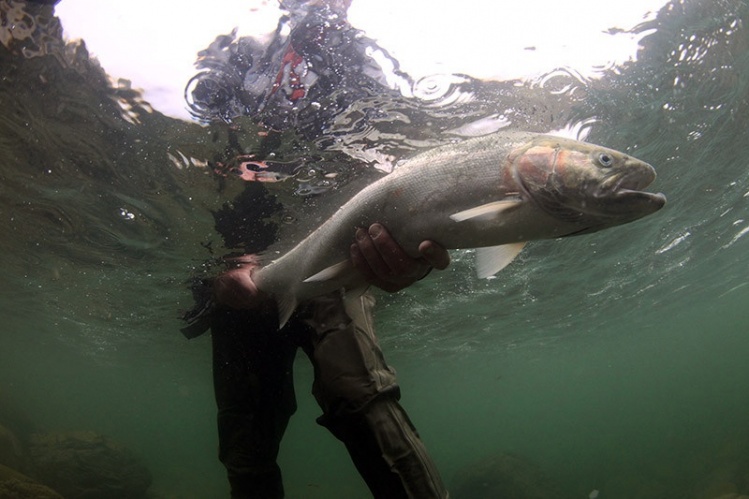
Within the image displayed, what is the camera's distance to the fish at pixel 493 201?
2521 mm

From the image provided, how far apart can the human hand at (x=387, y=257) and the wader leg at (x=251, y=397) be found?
230 cm

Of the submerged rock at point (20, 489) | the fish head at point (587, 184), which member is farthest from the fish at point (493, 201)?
the submerged rock at point (20, 489)

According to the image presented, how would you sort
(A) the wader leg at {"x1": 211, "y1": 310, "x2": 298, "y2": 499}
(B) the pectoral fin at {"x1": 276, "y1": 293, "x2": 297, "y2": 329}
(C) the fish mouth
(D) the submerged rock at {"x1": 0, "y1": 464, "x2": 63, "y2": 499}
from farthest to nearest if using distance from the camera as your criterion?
(D) the submerged rock at {"x1": 0, "y1": 464, "x2": 63, "y2": 499} < (A) the wader leg at {"x1": 211, "y1": 310, "x2": 298, "y2": 499} < (B) the pectoral fin at {"x1": 276, "y1": 293, "x2": 297, "y2": 329} < (C) the fish mouth

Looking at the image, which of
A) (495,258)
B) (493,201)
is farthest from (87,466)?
(493,201)

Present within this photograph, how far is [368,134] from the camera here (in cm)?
741

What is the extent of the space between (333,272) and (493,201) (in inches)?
57.4

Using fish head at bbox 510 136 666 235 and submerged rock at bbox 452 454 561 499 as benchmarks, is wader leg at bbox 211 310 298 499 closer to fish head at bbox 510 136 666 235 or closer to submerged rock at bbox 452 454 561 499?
fish head at bbox 510 136 666 235

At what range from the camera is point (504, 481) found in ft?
70.0

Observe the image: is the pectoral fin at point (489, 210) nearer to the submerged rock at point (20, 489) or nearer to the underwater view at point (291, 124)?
the underwater view at point (291, 124)

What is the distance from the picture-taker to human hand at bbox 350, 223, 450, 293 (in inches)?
130

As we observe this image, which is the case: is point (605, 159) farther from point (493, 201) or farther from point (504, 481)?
point (504, 481)

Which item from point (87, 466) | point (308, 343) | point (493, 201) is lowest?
point (493, 201)

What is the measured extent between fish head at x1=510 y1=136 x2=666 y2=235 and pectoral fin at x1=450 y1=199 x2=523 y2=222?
0.15 m

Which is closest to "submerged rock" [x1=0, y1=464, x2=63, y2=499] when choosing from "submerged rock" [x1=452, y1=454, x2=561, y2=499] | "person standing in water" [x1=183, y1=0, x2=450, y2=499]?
"person standing in water" [x1=183, y1=0, x2=450, y2=499]
